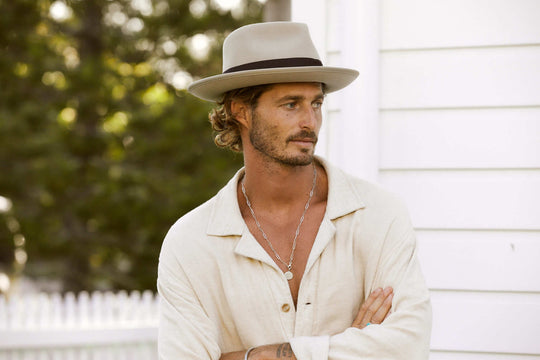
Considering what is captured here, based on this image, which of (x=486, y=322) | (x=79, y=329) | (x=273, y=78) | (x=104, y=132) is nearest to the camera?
(x=273, y=78)

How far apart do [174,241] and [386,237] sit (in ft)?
2.30

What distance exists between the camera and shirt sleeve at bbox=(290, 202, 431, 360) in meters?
2.07

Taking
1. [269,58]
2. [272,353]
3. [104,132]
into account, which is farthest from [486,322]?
[104,132]

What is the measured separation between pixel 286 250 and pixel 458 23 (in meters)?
1.14

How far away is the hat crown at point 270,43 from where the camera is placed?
2.26 meters

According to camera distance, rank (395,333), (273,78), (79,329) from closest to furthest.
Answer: (395,333) → (273,78) → (79,329)

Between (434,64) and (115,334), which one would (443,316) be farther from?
(115,334)

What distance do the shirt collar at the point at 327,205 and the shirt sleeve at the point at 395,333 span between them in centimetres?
22

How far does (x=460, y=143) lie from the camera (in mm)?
2699

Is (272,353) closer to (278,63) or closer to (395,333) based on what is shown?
(395,333)

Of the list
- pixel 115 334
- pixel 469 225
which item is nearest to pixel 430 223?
pixel 469 225

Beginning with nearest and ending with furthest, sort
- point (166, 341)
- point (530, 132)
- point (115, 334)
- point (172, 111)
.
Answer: point (166, 341) → point (530, 132) → point (115, 334) → point (172, 111)

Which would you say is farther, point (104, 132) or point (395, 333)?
point (104, 132)

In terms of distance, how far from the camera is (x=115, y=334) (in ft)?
20.2
